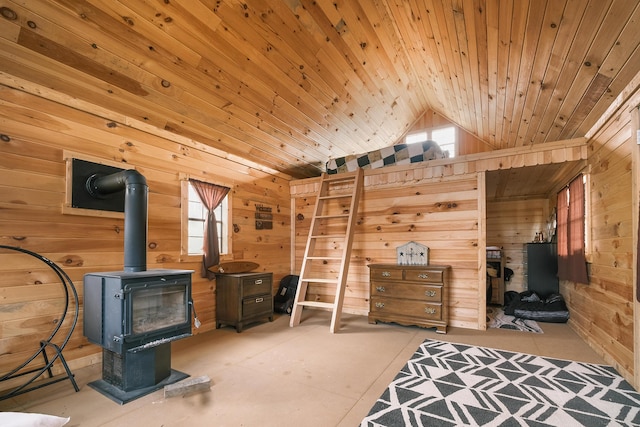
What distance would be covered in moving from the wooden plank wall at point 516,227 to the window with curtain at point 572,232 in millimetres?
1378

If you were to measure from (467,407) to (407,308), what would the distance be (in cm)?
167

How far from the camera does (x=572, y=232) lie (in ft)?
11.3

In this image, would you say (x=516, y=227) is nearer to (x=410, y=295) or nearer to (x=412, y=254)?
(x=412, y=254)

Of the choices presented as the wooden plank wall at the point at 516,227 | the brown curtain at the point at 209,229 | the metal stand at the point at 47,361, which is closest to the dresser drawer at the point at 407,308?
the brown curtain at the point at 209,229

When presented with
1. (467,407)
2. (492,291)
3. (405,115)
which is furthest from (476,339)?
(405,115)

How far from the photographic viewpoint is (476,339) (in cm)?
310

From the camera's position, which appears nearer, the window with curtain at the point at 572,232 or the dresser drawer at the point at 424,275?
the window with curtain at the point at 572,232

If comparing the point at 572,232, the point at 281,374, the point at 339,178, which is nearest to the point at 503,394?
the point at 281,374

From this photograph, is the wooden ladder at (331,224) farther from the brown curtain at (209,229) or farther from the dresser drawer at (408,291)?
the brown curtain at (209,229)

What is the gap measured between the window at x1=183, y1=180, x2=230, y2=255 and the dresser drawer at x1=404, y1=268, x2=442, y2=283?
213cm

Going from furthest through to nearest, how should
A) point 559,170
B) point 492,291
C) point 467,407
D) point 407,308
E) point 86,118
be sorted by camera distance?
point 492,291 → point 559,170 → point 407,308 → point 86,118 → point 467,407

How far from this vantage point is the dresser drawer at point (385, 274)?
11.7 ft

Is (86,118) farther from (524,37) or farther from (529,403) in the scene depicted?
(529,403)

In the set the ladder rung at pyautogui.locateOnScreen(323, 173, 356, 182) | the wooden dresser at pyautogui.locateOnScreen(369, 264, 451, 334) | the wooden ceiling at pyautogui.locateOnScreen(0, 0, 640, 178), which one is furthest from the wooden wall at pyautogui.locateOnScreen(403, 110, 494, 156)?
the wooden dresser at pyautogui.locateOnScreen(369, 264, 451, 334)
